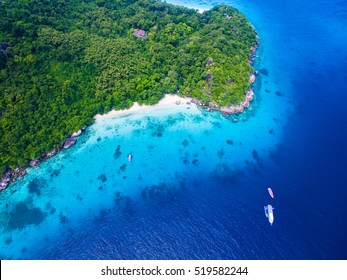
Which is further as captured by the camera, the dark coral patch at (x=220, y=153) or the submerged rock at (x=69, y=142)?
the dark coral patch at (x=220, y=153)

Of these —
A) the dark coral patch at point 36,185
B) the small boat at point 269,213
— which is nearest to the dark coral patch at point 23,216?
the dark coral patch at point 36,185

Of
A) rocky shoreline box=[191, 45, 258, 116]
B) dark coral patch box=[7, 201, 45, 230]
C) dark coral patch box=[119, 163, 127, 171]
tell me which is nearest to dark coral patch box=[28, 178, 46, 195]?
dark coral patch box=[7, 201, 45, 230]

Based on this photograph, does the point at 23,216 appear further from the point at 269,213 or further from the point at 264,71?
the point at 264,71

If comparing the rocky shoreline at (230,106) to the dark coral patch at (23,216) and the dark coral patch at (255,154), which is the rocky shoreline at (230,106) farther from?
the dark coral patch at (23,216)

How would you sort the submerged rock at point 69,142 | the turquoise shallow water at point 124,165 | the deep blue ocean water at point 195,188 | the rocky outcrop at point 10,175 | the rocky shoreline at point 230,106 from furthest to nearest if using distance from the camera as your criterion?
the rocky shoreline at point 230,106 < the submerged rock at point 69,142 < the rocky outcrop at point 10,175 < the turquoise shallow water at point 124,165 < the deep blue ocean water at point 195,188

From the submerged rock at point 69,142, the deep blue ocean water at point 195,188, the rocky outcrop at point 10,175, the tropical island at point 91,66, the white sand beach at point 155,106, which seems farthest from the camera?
the white sand beach at point 155,106
